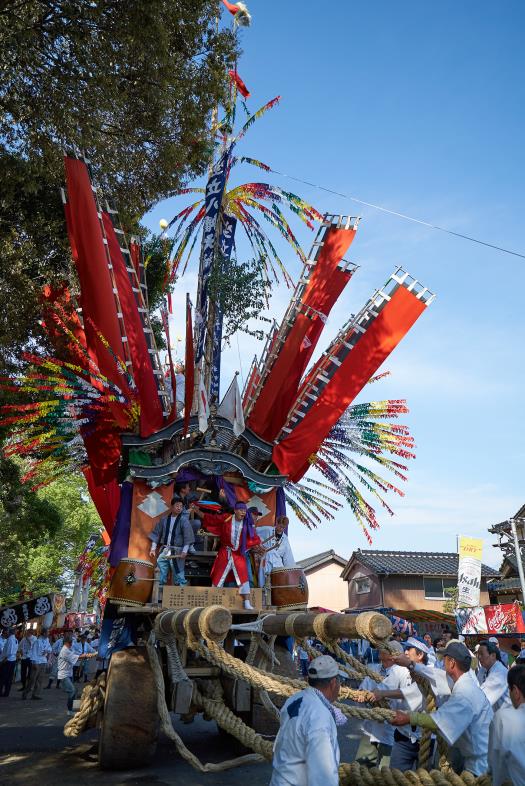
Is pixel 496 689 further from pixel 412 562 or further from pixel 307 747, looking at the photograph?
pixel 412 562

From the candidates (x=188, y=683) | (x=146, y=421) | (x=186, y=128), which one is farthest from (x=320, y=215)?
(x=188, y=683)

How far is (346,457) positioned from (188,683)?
4.64 metres

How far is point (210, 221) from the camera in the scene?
10.4m

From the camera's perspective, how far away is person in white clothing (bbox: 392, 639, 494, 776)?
4.40 metres

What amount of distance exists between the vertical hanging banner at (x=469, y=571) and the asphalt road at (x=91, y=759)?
339 inches

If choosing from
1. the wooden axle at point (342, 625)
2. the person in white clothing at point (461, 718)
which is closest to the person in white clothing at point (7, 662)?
the wooden axle at point (342, 625)

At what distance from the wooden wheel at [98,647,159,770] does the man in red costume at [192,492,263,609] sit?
4.75 feet

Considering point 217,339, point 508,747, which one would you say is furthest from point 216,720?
point 217,339

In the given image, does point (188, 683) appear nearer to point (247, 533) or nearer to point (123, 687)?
point (123, 687)

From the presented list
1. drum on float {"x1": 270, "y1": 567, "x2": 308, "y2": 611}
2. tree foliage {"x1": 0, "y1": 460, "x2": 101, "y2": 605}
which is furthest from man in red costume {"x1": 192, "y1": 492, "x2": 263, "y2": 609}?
tree foliage {"x1": 0, "y1": 460, "x2": 101, "y2": 605}

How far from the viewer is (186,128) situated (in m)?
9.12

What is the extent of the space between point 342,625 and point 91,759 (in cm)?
441

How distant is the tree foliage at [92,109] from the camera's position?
24.5 feet

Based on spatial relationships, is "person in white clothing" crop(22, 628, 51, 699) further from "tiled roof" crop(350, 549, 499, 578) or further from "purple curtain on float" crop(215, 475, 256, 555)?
"tiled roof" crop(350, 549, 499, 578)
